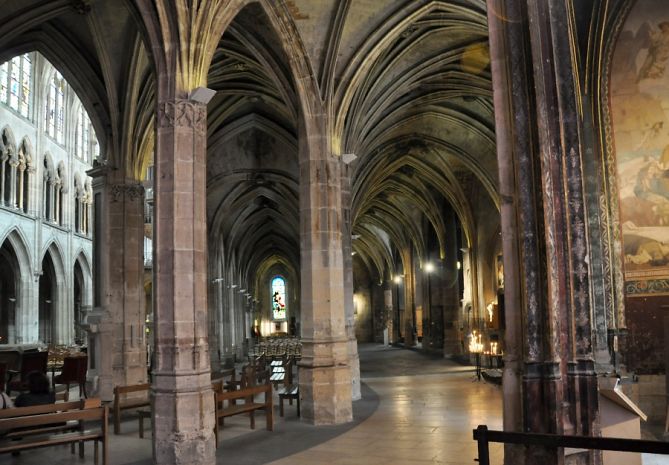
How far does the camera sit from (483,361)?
957 inches

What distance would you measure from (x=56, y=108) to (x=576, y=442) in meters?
30.3

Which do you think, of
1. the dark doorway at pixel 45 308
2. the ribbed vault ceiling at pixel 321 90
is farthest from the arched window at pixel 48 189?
the ribbed vault ceiling at pixel 321 90

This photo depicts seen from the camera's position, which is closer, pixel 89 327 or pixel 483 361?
pixel 89 327

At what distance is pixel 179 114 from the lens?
29.6ft

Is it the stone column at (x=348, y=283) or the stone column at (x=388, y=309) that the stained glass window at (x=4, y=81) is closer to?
the stone column at (x=348, y=283)

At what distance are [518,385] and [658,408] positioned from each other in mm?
7193

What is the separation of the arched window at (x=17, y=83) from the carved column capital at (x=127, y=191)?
13499mm

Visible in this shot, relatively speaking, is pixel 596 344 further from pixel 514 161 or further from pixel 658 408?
pixel 514 161

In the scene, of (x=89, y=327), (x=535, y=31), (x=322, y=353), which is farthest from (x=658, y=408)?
(x=89, y=327)

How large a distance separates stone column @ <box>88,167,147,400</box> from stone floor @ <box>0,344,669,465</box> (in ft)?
6.35

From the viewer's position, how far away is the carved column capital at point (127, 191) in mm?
14555

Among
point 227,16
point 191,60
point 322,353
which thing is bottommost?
point 322,353

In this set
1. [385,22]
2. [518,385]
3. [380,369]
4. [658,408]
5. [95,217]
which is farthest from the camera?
[380,369]

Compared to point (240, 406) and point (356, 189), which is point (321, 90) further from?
point (356, 189)
